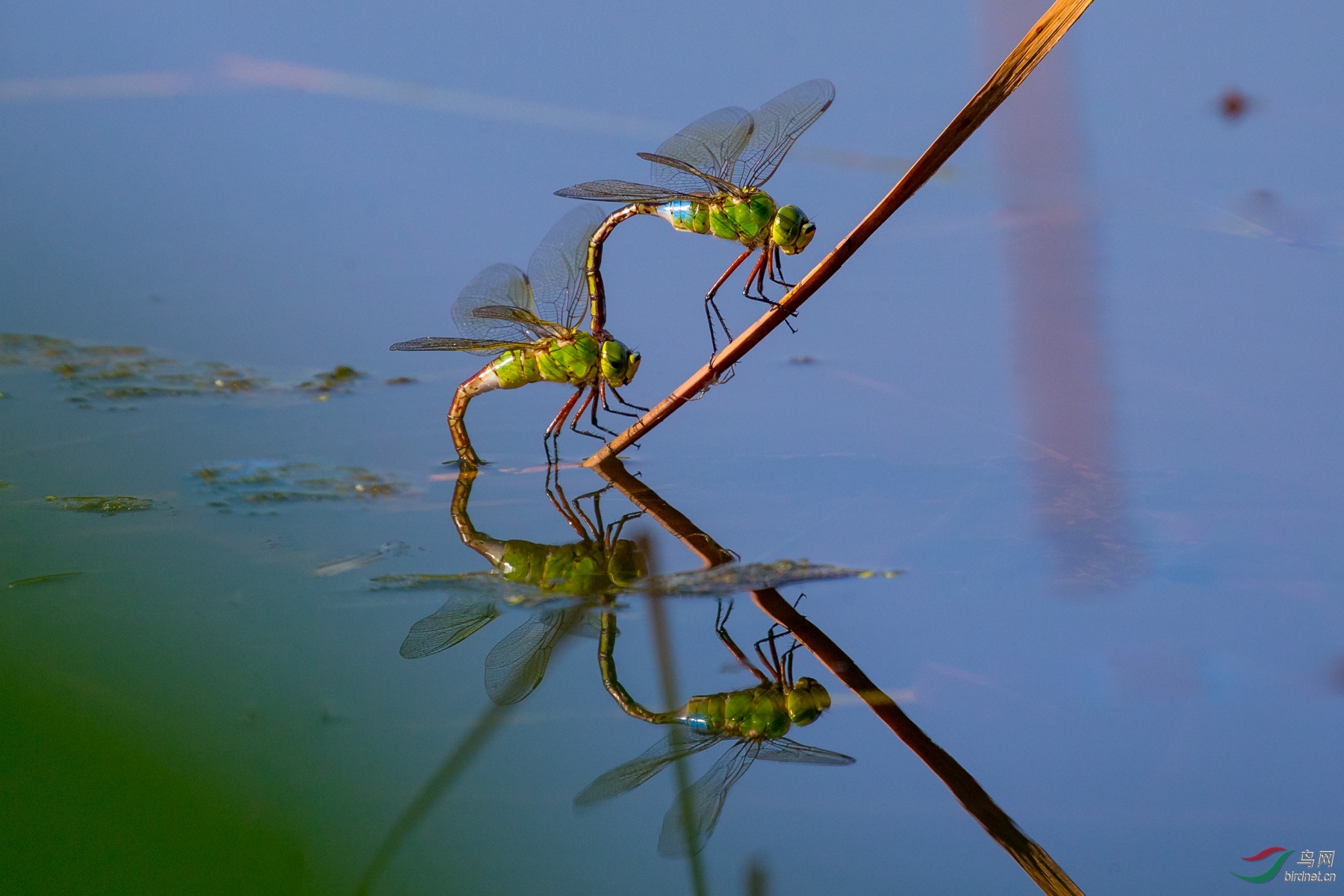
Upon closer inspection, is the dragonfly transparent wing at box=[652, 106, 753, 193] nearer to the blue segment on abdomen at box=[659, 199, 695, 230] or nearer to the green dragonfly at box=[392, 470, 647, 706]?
the blue segment on abdomen at box=[659, 199, 695, 230]

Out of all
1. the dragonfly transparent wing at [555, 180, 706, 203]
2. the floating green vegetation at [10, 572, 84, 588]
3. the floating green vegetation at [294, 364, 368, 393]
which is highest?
the dragonfly transparent wing at [555, 180, 706, 203]

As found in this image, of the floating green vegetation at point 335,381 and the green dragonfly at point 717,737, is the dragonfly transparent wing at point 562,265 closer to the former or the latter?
the floating green vegetation at point 335,381

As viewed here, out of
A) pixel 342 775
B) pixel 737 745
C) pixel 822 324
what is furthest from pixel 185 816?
pixel 822 324

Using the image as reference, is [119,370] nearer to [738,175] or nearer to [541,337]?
[541,337]

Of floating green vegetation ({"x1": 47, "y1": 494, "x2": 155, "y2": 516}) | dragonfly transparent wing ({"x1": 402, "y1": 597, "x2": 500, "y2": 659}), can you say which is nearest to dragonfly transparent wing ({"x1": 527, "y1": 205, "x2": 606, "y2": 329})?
floating green vegetation ({"x1": 47, "y1": 494, "x2": 155, "y2": 516})

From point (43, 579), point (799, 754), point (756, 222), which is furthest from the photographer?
point (756, 222)

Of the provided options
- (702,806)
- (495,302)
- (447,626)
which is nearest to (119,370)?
(495,302)
